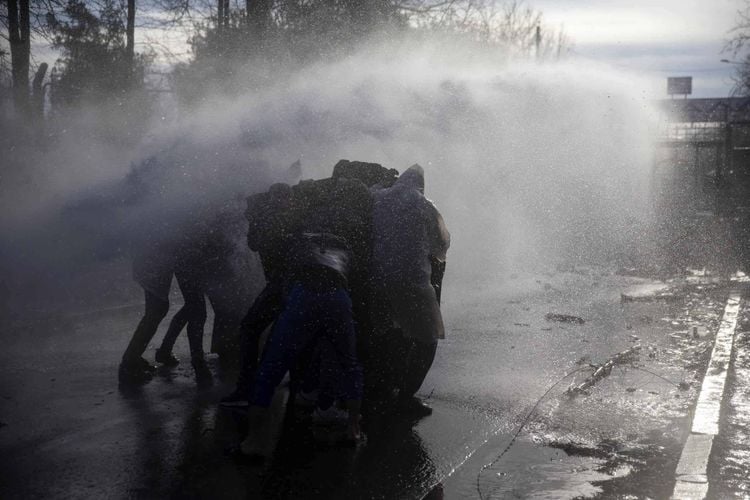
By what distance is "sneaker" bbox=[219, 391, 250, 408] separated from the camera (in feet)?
19.7

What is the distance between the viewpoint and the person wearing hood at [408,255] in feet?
20.0

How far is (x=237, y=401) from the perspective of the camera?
6.05 metres

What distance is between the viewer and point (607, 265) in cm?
1802

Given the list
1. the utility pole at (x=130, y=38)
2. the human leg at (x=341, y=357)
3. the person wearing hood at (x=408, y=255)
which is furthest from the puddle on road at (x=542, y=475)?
the utility pole at (x=130, y=38)

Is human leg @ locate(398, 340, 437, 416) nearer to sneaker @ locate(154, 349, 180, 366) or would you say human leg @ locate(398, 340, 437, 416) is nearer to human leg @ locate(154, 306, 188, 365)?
human leg @ locate(154, 306, 188, 365)

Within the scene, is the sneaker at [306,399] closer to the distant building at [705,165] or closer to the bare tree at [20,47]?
the bare tree at [20,47]

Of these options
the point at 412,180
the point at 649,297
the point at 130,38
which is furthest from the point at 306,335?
the point at 130,38

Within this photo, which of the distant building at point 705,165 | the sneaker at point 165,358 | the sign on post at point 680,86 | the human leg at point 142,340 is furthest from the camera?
the sign on post at point 680,86

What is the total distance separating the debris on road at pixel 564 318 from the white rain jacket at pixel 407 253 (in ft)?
16.2

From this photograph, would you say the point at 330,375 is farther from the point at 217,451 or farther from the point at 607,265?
the point at 607,265

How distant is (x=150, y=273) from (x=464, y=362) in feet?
9.67

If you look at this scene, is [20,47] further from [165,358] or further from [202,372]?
[202,372]

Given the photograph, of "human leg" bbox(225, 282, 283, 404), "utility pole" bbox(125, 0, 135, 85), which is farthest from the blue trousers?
"utility pole" bbox(125, 0, 135, 85)

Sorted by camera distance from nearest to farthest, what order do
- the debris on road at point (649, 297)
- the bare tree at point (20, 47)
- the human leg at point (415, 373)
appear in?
the human leg at point (415, 373) < the debris on road at point (649, 297) < the bare tree at point (20, 47)
